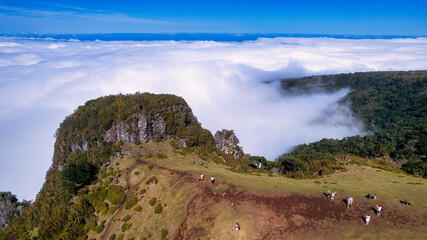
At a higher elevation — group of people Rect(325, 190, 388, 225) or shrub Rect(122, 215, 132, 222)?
group of people Rect(325, 190, 388, 225)

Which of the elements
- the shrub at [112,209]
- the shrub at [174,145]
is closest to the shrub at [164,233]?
the shrub at [112,209]

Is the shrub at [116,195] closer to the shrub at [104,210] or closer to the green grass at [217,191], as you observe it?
the shrub at [104,210]

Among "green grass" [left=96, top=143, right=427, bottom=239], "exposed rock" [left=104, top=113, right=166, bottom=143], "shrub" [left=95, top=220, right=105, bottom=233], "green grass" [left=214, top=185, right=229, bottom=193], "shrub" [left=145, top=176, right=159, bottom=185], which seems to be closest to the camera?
"green grass" [left=96, top=143, right=427, bottom=239]

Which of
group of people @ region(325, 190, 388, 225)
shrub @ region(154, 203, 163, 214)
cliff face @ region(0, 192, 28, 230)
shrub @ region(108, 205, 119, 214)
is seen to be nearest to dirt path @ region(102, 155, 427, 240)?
group of people @ region(325, 190, 388, 225)

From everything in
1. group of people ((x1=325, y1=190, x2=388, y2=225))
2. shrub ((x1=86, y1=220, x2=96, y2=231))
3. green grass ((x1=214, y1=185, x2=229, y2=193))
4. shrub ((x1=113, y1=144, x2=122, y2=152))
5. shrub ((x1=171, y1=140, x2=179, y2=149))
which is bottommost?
shrub ((x1=86, y1=220, x2=96, y2=231))

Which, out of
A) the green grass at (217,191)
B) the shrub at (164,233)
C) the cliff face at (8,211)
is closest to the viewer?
the green grass at (217,191)

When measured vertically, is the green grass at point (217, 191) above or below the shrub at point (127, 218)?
above

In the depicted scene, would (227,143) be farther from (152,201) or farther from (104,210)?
(104,210)

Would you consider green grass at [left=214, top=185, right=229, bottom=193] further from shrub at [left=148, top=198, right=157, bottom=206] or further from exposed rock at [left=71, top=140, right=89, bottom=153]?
exposed rock at [left=71, top=140, right=89, bottom=153]


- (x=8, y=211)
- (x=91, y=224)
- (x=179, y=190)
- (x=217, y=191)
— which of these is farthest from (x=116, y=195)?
(x=8, y=211)

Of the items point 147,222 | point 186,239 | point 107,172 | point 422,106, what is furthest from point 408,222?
point 422,106

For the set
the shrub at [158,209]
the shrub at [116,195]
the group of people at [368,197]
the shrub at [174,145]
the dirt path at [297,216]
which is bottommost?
the shrub at [116,195]

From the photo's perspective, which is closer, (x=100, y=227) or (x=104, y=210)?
(x=100, y=227)

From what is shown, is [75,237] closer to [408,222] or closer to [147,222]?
[147,222]
